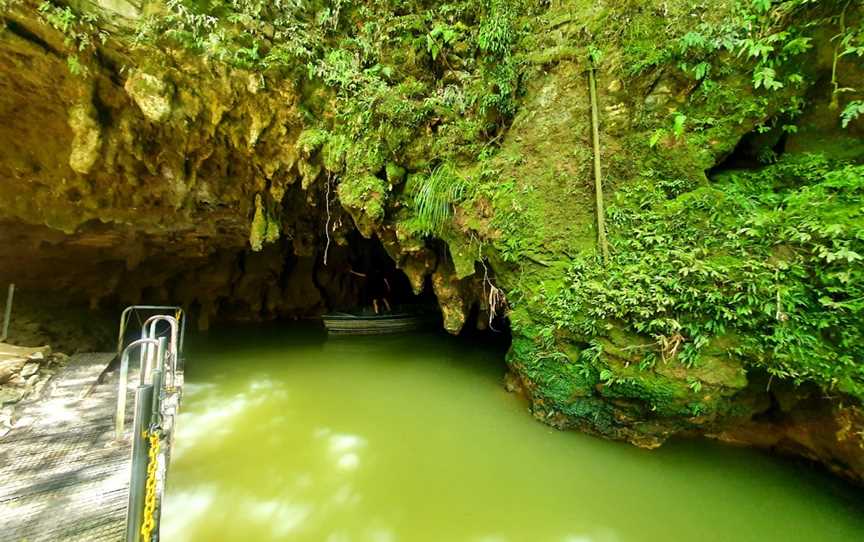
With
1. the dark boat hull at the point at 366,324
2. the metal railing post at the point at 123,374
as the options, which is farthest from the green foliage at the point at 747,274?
the dark boat hull at the point at 366,324

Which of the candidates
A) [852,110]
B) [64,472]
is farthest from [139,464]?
[852,110]

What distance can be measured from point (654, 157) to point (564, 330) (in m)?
2.09

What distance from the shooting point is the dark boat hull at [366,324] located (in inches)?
345

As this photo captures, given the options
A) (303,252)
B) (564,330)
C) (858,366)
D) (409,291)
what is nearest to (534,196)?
(564,330)

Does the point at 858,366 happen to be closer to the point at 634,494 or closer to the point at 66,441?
the point at 634,494

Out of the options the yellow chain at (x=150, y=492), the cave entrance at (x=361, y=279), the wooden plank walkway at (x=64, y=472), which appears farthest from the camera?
the cave entrance at (x=361, y=279)

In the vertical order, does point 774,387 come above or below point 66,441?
above

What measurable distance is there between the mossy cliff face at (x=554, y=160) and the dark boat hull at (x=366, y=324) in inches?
143

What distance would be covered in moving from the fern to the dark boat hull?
4.85m

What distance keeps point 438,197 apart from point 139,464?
3822 millimetres

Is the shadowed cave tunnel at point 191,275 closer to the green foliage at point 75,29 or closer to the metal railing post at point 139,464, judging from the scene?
the green foliage at point 75,29

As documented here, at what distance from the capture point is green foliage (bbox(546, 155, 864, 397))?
2.48 m

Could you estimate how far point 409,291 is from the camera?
12539mm

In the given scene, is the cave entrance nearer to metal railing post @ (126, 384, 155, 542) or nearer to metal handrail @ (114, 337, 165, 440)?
metal handrail @ (114, 337, 165, 440)
